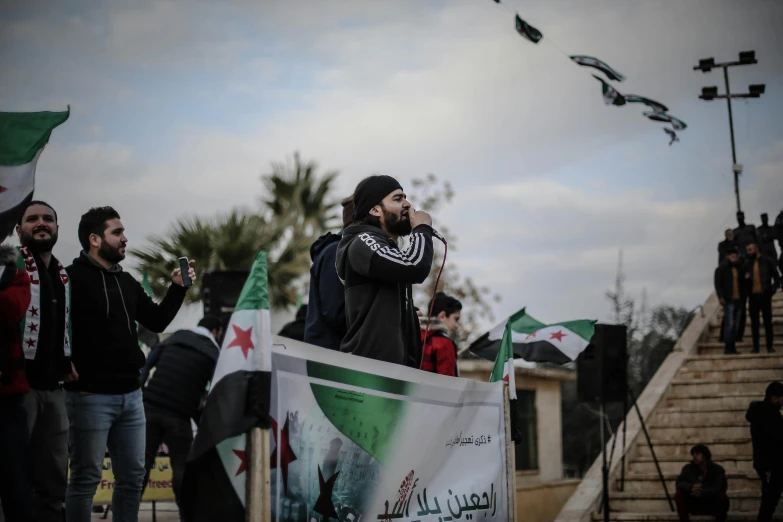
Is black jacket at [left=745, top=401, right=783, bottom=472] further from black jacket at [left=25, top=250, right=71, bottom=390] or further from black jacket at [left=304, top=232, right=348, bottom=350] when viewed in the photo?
black jacket at [left=25, top=250, right=71, bottom=390]

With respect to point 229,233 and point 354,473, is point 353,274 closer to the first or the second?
point 354,473

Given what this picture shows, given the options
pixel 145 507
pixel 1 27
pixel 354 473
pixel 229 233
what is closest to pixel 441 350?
pixel 354 473

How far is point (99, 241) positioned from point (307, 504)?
210 cm

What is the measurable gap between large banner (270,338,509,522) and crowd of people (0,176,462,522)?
1.01ft

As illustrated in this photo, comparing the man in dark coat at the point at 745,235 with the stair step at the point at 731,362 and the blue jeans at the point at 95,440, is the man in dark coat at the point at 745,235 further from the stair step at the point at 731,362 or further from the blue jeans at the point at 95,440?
the blue jeans at the point at 95,440

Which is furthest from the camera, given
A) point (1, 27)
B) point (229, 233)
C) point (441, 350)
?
point (229, 233)

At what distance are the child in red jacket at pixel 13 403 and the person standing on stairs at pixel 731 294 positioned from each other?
14.1 m

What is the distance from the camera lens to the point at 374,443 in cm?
369

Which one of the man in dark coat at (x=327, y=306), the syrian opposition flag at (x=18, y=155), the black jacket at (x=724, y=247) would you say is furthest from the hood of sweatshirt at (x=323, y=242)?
the black jacket at (x=724, y=247)

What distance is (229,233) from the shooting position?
80.0ft

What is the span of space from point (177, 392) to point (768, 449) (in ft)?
20.8

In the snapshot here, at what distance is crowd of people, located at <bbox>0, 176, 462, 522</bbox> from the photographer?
12.0 ft

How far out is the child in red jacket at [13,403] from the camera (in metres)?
3.55

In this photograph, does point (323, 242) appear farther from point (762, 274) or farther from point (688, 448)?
point (762, 274)
